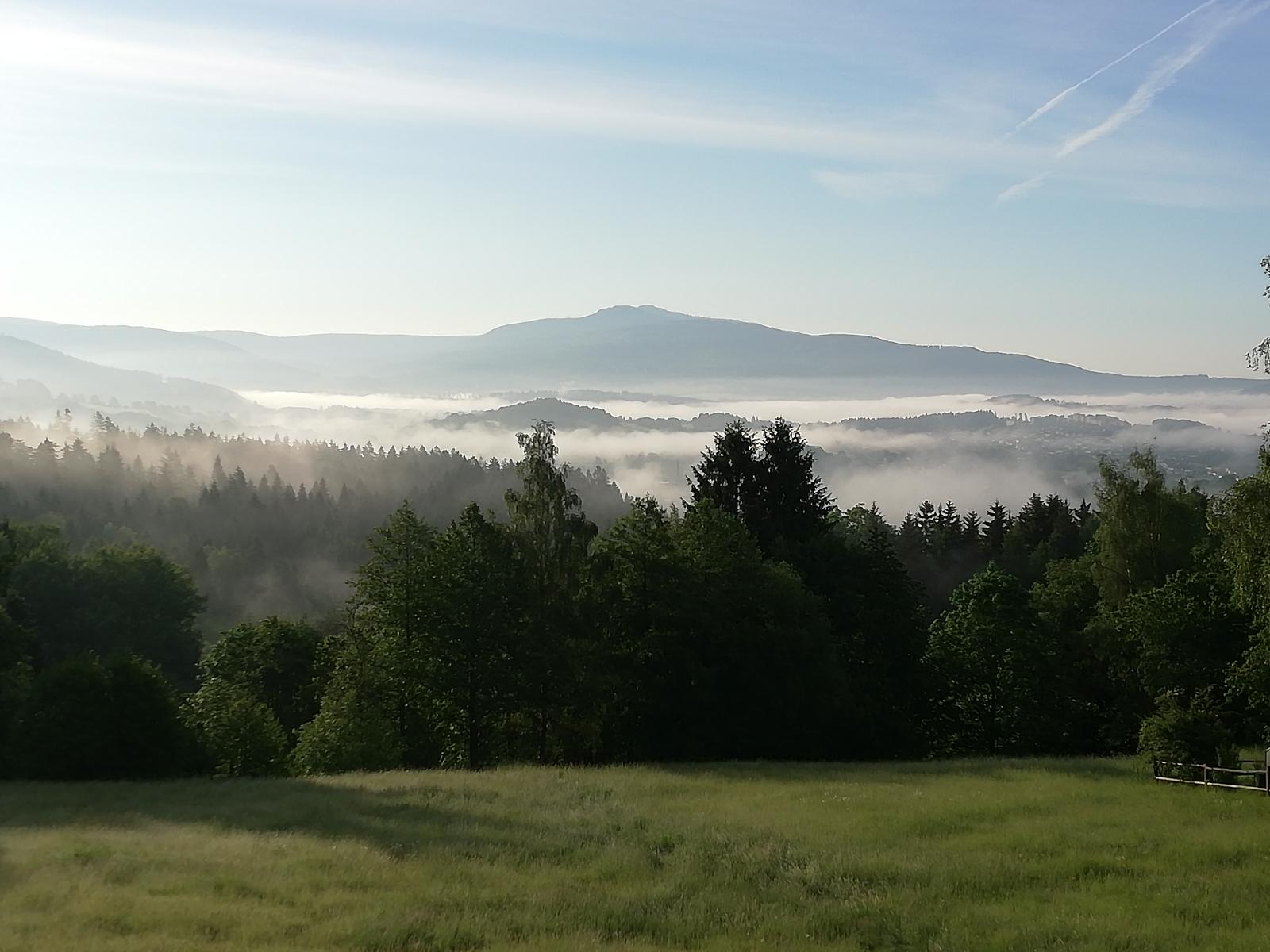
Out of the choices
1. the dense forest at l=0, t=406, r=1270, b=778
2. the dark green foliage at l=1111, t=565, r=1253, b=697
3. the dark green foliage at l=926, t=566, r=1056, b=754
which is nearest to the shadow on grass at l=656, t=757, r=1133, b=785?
the dense forest at l=0, t=406, r=1270, b=778

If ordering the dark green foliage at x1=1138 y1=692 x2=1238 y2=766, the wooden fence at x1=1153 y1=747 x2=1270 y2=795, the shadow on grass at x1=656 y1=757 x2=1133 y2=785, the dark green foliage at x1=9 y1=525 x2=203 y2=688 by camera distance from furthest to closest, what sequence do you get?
the dark green foliage at x1=9 y1=525 x2=203 y2=688, the shadow on grass at x1=656 y1=757 x2=1133 y2=785, the dark green foliage at x1=1138 y1=692 x2=1238 y2=766, the wooden fence at x1=1153 y1=747 x2=1270 y2=795

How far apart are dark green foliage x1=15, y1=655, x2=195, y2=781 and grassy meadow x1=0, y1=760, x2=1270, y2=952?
935 centimetres

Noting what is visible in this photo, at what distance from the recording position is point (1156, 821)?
28.3 m

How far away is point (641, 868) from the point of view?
78.1 ft

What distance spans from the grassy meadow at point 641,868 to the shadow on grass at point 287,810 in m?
0.15

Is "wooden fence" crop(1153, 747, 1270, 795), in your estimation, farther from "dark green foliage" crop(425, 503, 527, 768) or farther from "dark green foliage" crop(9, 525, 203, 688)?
"dark green foliage" crop(9, 525, 203, 688)

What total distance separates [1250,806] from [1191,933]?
43.0 feet

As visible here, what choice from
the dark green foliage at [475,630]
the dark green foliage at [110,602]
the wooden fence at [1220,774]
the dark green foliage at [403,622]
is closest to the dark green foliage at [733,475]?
the dark green foliage at [475,630]

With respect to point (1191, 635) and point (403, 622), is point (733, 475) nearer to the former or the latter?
point (403, 622)

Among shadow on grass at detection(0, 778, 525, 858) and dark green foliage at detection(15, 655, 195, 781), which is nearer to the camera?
shadow on grass at detection(0, 778, 525, 858)

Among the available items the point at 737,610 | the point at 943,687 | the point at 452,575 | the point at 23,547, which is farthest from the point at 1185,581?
the point at 23,547

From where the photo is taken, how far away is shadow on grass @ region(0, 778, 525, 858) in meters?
27.2

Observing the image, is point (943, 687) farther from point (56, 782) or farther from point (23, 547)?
point (23, 547)

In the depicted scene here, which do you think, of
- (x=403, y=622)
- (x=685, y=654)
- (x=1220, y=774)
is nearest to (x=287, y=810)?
(x=403, y=622)
